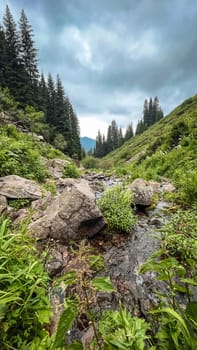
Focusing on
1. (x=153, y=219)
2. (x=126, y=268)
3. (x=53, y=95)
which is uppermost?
(x=53, y=95)

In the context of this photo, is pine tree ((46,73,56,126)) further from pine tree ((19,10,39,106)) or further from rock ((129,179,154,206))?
rock ((129,179,154,206))

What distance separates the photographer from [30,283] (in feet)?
5.27

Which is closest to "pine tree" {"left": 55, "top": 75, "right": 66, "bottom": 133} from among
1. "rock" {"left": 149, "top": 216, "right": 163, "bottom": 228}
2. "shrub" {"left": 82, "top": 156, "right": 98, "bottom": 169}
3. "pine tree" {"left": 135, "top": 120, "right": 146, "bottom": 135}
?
"shrub" {"left": 82, "top": 156, "right": 98, "bottom": 169}

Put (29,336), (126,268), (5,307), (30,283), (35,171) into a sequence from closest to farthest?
1. (5,307)
2. (29,336)
3. (30,283)
4. (126,268)
5. (35,171)

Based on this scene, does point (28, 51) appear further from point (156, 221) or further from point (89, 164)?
point (156, 221)

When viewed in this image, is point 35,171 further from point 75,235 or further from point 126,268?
point 126,268

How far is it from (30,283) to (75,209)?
2.18 m

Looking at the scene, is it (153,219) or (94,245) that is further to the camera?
(153,219)

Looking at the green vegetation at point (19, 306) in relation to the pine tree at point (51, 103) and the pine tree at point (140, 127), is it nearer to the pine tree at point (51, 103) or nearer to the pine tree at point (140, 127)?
the pine tree at point (51, 103)

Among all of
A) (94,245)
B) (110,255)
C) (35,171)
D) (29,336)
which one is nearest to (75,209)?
(94,245)

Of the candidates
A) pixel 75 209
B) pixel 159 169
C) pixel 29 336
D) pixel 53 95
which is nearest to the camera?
pixel 29 336

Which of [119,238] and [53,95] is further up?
[53,95]

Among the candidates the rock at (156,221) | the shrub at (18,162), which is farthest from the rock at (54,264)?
the shrub at (18,162)

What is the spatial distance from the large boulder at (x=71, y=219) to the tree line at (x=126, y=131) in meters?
71.7
